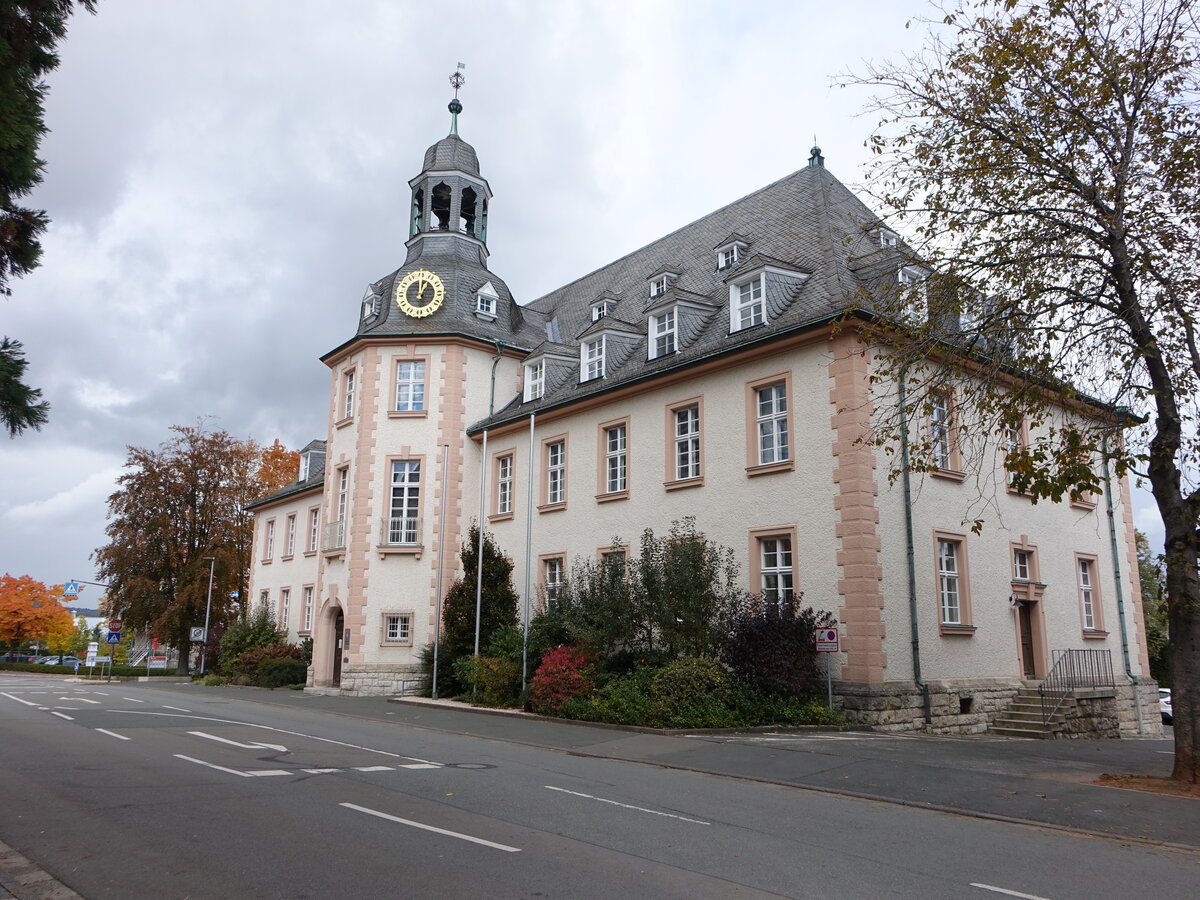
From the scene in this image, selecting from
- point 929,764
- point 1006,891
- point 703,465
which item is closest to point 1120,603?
point 703,465

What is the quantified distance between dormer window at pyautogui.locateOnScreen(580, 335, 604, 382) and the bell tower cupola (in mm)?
8764

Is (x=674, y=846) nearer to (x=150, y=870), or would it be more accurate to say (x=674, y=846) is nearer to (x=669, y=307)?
(x=150, y=870)

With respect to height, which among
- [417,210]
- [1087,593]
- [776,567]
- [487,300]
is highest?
[417,210]

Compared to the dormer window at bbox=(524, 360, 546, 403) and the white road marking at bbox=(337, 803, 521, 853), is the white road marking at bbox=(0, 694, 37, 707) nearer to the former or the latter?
the dormer window at bbox=(524, 360, 546, 403)

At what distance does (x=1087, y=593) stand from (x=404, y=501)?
18973 millimetres

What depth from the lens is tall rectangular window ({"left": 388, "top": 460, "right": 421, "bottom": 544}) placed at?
2795 centimetres

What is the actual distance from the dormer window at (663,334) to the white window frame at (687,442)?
1.82 meters

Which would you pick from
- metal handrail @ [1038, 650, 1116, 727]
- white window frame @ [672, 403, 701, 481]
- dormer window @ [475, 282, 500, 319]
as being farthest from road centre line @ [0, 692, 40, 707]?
metal handrail @ [1038, 650, 1116, 727]

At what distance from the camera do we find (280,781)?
1031cm

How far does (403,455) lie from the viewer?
28.3 metres

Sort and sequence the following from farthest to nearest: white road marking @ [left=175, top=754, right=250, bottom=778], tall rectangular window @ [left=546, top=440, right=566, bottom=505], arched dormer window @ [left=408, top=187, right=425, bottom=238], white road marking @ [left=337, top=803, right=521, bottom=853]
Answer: arched dormer window @ [left=408, top=187, right=425, bottom=238]
tall rectangular window @ [left=546, top=440, right=566, bottom=505]
white road marking @ [left=175, top=754, right=250, bottom=778]
white road marking @ [left=337, top=803, right=521, bottom=853]

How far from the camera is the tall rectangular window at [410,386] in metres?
28.9

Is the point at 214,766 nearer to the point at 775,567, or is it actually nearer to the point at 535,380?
the point at 775,567

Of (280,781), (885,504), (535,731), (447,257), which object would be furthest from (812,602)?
(447,257)
